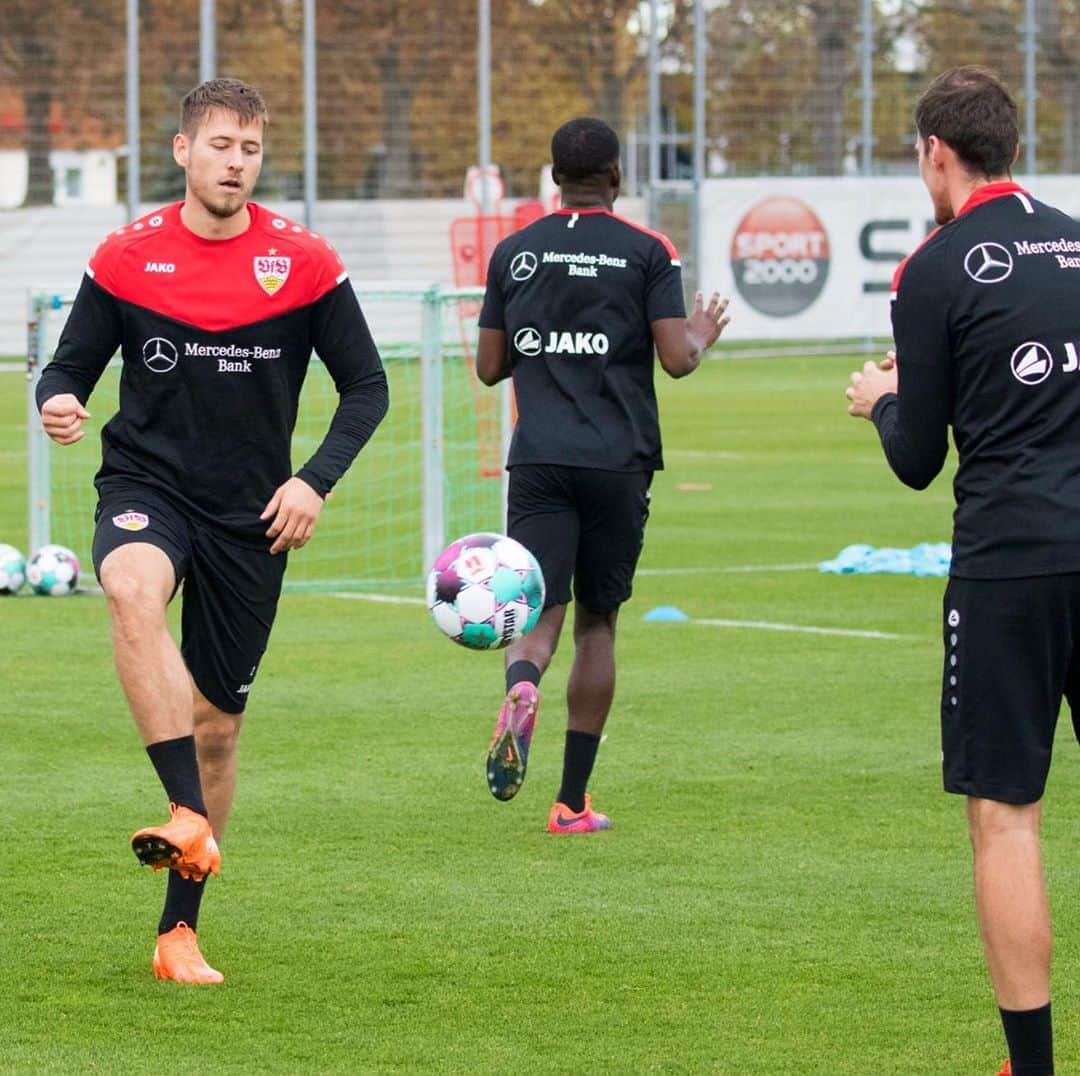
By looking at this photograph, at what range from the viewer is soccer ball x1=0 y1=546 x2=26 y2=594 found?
45.1 ft

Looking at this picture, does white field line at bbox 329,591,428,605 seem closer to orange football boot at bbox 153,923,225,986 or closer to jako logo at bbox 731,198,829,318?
orange football boot at bbox 153,923,225,986

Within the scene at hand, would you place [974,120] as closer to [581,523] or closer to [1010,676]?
[1010,676]

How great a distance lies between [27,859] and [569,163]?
111 inches

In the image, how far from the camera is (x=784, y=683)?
1085 cm

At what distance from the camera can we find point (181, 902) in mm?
6117

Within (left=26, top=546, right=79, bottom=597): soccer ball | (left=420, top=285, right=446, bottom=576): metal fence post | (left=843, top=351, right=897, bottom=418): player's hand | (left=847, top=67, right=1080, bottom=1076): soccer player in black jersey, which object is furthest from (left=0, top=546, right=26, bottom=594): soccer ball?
(left=847, top=67, right=1080, bottom=1076): soccer player in black jersey

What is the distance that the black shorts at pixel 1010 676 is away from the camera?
191 inches

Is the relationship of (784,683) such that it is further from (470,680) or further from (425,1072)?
(425,1072)

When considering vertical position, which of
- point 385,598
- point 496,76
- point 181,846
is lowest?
point 385,598

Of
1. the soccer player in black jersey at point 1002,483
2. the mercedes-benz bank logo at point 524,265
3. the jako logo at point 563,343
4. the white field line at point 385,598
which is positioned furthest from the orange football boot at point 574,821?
the white field line at point 385,598

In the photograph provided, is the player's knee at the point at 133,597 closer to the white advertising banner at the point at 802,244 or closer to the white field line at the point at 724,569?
the white field line at the point at 724,569

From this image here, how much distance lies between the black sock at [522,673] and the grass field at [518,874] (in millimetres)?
543

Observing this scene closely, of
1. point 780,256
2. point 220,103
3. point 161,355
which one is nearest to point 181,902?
point 161,355

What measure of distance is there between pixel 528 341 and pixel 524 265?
0.25 m
